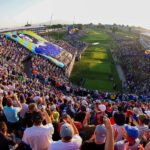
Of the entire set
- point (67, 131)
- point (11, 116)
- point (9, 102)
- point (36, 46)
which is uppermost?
point (67, 131)

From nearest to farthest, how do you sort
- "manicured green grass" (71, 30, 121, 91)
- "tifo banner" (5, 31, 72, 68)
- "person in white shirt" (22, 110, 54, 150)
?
"person in white shirt" (22, 110, 54, 150) < "manicured green grass" (71, 30, 121, 91) < "tifo banner" (5, 31, 72, 68)

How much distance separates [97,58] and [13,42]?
30432 mm

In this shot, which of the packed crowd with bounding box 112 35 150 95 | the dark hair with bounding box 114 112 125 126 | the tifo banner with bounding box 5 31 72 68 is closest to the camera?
the dark hair with bounding box 114 112 125 126

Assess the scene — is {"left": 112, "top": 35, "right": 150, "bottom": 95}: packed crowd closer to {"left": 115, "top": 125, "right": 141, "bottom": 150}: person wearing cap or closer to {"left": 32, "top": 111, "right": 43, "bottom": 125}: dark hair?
{"left": 32, "top": 111, "right": 43, "bottom": 125}: dark hair

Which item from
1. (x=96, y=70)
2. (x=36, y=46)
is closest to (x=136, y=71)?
(x=96, y=70)

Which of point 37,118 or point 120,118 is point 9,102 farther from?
point 120,118

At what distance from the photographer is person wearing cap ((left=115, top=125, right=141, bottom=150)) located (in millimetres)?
7672

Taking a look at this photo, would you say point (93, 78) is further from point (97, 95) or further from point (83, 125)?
point (83, 125)

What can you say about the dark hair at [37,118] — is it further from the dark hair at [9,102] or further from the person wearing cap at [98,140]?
the dark hair at [9,102]

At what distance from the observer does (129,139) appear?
25.6 ft

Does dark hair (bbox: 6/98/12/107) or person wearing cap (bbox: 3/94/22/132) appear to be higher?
dark hair (bbox: 6/98/12/107)

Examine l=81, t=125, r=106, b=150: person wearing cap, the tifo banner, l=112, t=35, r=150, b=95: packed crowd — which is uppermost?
l=81, t=125, r=106, b=150: person wearing cap

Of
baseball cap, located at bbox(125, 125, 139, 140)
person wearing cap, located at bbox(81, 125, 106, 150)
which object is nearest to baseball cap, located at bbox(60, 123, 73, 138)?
person wearing cap, located at bbox(81, 125, 106, 150)

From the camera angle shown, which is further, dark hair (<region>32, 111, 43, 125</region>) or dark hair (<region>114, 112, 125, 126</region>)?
dark hair (<region>114, 112, 125, 126</region>)
